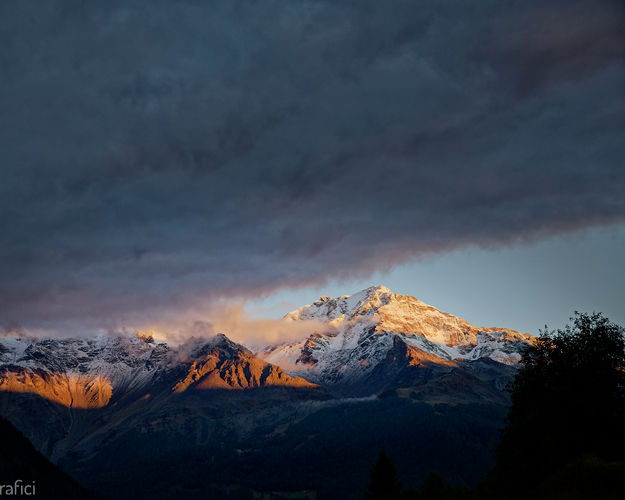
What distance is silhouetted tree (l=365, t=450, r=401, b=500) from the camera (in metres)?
114

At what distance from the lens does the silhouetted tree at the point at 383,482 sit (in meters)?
114

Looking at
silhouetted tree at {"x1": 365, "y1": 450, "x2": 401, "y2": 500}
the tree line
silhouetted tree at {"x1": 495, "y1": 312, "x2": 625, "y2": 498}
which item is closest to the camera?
the tree line

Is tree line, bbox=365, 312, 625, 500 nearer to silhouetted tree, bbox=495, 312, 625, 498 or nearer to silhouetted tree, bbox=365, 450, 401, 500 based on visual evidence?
silhouetted tree, bbox=495, 312, 625, 498

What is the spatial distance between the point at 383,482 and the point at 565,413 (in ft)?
166

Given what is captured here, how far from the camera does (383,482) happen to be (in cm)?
11600

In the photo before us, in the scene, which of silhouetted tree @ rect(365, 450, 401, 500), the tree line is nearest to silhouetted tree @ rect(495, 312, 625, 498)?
the tree line

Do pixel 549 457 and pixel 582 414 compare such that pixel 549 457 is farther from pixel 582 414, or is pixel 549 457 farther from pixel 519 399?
pixel 519 399

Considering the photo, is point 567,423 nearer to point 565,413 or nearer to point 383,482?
point 565,413

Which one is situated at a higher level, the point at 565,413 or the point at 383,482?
the point at 565,413

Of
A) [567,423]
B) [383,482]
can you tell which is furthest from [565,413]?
[383,482]

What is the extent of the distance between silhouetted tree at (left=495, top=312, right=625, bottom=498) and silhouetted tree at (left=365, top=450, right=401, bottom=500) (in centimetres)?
3234

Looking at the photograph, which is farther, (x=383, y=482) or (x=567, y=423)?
(x=383, y=482)

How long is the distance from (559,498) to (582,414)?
1648cm

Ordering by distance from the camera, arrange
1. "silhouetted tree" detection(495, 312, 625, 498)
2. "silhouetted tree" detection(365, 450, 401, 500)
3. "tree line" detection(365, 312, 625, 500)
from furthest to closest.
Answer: "silhouetted tree" detection(365, 450, 401, 500), "silhouetted tree" detection(495, 312, 625, 498), "tree line" detection(365, 312, 625, 500)
